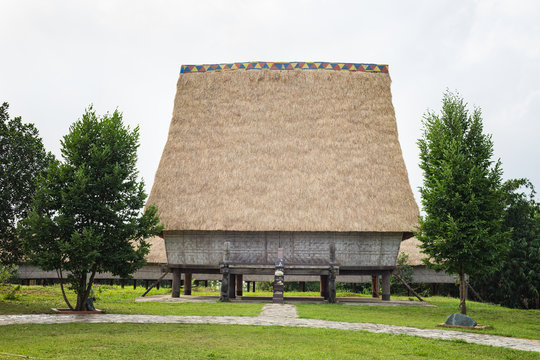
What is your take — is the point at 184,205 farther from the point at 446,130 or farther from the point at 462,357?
the point at 462,357

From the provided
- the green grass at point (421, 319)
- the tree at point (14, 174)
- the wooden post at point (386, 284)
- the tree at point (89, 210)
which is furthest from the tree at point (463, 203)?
the tree at point (14, 174)

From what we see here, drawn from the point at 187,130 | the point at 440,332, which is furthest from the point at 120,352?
the point at 187,130

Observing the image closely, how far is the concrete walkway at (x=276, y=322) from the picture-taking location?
947cm

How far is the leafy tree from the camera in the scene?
23766 millimetres

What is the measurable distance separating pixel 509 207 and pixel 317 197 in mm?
13588

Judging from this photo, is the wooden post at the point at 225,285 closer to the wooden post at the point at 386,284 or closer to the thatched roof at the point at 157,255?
the wooden post at the point at 386,284

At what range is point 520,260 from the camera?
24.2 m

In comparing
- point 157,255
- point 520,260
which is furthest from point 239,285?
point 520,260

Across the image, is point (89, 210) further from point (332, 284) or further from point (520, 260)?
point (520, 260)

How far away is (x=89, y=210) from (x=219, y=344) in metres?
6.84

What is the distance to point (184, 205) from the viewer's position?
19203 millimetres

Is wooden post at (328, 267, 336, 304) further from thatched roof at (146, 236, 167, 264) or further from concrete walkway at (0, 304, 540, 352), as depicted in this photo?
thatched roof at (146, 236, 167, 264)

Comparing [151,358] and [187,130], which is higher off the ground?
[187,130]

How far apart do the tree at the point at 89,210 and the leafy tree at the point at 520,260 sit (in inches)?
732
